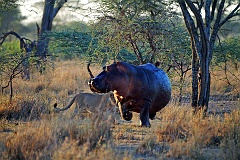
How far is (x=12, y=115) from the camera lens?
10430 mm

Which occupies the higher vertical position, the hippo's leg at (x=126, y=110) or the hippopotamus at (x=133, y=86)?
the hippopotamus at (x=133, y=86)

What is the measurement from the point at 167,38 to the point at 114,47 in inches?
49.3

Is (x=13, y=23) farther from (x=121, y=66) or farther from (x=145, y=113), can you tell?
(x=121, y=66)

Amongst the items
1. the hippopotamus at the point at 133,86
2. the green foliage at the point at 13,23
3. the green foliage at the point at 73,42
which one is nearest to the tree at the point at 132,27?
the hippopotamus at the point at 133,86

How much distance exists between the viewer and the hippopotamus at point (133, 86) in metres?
8.21

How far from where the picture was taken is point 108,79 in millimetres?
8203

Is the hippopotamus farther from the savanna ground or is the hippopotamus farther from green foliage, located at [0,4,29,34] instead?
green foliage, located at [0,4,29,34]

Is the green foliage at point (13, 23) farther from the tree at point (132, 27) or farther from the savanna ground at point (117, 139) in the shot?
the savanna ground at point (117, 139)

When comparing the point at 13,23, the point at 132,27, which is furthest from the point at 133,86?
the point at 13,23

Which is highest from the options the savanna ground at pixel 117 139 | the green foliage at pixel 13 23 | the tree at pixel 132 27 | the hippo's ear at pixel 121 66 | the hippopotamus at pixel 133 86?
the green foliage at pixel 13 23

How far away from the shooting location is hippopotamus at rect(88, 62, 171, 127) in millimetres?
8210

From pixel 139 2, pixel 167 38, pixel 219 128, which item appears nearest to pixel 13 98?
pixel 167 38

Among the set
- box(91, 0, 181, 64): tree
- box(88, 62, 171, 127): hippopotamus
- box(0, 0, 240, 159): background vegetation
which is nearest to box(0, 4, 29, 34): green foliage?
box(0, 0, 240, 159): background vegetation

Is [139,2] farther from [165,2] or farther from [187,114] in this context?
[187,114]
